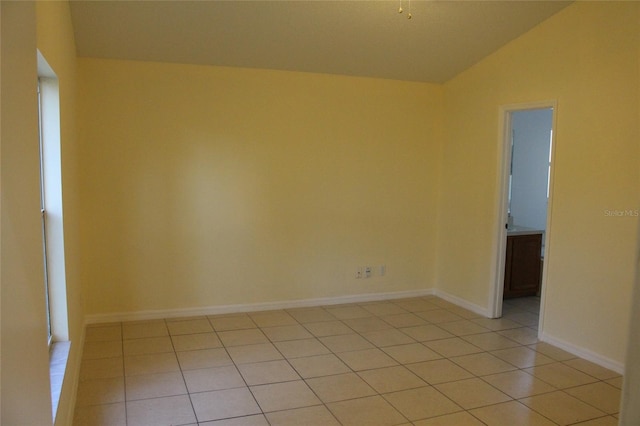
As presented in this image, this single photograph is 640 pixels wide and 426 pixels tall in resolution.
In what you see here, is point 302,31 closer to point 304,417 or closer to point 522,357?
point 304,417

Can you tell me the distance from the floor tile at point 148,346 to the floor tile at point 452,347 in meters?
2.10

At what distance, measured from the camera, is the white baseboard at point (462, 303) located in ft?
15.8

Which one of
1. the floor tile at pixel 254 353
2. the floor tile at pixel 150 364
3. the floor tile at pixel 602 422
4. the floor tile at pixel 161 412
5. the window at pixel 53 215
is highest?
the window at pixel 53 215

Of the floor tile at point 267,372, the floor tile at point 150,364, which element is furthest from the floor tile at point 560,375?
the floor tile at point 150,364

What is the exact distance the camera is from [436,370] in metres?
3.52

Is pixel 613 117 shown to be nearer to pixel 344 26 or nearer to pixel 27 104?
pixel 344 26

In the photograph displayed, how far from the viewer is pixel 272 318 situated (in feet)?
15.1

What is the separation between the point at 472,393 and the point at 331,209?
2.35m

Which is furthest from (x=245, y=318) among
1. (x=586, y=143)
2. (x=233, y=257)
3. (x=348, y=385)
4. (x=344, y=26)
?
Answer: (x=586, y=143)

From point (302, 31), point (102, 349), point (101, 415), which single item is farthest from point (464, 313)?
point (101, 415)

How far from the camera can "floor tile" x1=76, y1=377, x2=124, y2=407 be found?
2.94 metres

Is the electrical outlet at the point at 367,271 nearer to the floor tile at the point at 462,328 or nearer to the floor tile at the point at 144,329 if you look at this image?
the floor tile at the point at 462,328

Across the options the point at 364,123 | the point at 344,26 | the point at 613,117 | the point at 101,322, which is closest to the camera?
the point at 613,117

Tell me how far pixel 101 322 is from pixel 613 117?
444cm
